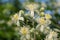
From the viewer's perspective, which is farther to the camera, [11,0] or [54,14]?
[11,0]

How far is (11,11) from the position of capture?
288cm

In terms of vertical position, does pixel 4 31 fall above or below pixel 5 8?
below

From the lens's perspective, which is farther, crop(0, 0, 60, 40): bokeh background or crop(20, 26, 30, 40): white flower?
crop(0, 0, 60, 40): bokeh background

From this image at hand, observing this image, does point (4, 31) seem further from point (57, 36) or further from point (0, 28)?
point (57, 36)

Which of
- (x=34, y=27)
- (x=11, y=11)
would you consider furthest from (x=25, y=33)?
(x=11, y=11)

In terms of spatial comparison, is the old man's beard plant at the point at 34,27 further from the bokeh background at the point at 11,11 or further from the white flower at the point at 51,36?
the bokeh background at the point at 11,11

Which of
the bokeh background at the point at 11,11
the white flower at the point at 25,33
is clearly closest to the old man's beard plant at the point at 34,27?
the white flower at the point at 25,33

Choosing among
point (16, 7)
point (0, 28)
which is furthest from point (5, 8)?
point (0, 28)

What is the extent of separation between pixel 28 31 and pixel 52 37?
0.14m

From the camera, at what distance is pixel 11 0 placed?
309 centimetres

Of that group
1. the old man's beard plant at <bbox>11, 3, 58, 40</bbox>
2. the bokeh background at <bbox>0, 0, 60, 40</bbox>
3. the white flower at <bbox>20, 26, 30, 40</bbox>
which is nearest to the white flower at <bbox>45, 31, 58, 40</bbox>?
the old man's beard plant at <bbox>11, 3, 58, 40</bbox>

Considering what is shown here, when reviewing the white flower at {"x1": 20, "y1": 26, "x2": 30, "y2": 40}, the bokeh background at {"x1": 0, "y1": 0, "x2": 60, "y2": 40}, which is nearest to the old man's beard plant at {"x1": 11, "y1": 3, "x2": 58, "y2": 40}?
the white flower at {"x1": 20, "y1": 26, "x2": 30, "y2": 40}

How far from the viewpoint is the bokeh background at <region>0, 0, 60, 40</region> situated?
251 cm

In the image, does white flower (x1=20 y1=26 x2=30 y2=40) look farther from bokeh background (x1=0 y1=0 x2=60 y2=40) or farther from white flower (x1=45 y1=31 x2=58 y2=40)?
bokeh background (x1=0 y1=0 x2=60 y2=40)
